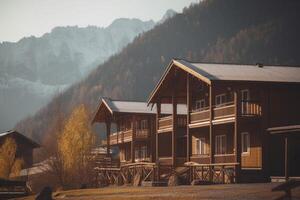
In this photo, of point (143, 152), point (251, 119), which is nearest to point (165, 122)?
point (251, 119)

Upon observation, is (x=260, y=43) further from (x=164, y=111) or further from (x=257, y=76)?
(x=257, y=76)

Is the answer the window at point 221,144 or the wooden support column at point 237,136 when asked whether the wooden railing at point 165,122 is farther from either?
the wooden support column at point 237,136

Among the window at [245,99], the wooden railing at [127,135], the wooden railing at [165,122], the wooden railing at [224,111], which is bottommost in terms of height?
the wooden railing at [127,135]

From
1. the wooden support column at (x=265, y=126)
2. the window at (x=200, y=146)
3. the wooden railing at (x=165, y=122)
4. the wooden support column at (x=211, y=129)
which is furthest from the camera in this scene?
the window at (x=200, y=146)

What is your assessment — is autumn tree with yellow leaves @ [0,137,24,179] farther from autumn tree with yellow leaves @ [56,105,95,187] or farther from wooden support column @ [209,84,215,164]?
wooden support column @ [209,84,215,164]

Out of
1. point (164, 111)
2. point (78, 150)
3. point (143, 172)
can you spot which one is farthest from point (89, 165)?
point (143, 172)

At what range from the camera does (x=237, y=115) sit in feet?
131

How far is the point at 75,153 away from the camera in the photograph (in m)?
78.1

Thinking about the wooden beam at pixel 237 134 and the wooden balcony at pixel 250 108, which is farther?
the wooden balcony at pixel 250 108

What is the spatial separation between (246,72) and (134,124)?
23.3m

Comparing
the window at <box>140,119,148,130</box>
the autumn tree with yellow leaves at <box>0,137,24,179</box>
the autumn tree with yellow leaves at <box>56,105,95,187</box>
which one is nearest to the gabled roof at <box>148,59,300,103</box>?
the window at <box>140,119,148,130</box>

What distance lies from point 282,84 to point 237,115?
403cm

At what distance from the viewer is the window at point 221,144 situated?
48.8 m

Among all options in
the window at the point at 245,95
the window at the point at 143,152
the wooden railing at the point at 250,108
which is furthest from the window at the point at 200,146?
the window at the point at 143,152
